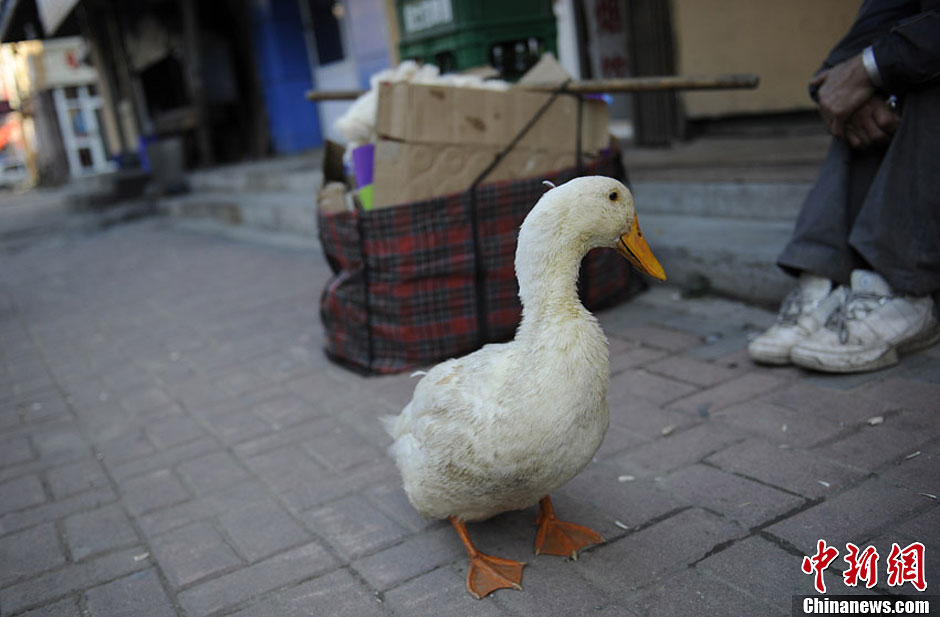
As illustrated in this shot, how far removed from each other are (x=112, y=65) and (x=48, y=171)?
13.5 m

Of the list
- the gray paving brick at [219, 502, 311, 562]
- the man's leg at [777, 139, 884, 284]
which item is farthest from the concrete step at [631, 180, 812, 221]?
the gray paving brick at [219, 502, 311, 562]

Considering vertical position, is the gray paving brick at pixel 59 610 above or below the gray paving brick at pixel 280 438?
below

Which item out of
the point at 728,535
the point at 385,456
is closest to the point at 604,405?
the point at 728,535

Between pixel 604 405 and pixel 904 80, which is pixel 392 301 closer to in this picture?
pixel 604 405

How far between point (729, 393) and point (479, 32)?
2415 mm

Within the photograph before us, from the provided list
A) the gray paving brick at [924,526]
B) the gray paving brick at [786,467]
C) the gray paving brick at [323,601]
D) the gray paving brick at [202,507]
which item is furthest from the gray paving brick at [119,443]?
the gray paving brick at [924,526]

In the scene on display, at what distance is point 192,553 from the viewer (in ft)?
7.58

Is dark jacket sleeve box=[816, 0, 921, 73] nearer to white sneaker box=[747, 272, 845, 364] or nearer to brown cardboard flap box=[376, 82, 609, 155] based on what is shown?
white sneaker box=[747, 272, 845, 364]

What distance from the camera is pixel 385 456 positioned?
2789 mm

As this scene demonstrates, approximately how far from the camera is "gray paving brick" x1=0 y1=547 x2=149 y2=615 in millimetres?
2170

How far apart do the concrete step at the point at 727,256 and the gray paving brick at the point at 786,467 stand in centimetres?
130

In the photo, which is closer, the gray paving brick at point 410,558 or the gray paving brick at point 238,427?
the gray paving brick at point 410,558

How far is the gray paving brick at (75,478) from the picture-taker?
9.36 feet

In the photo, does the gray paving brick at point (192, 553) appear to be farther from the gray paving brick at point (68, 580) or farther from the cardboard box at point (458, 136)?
the cardboard box at point (458, 136)
